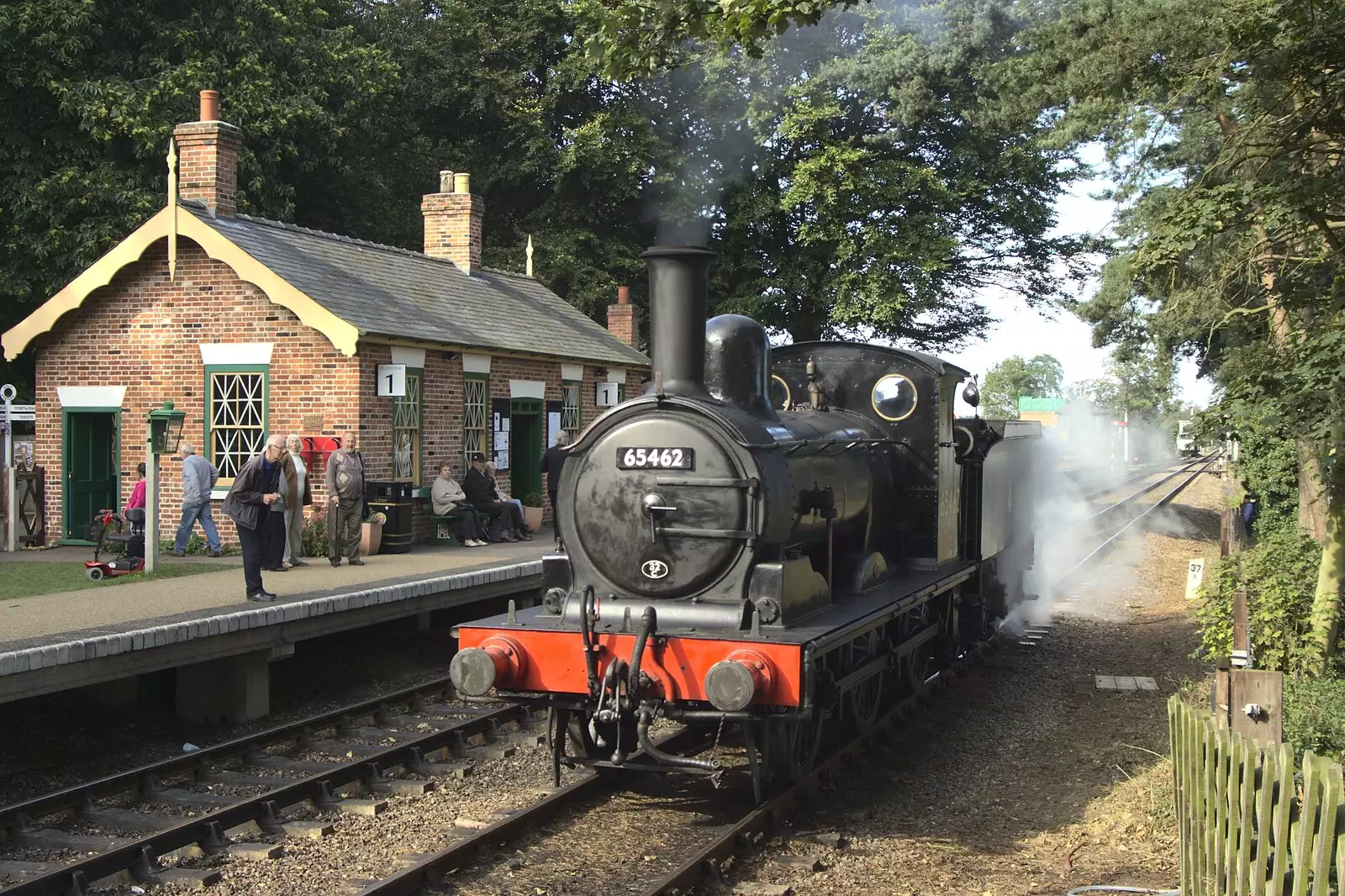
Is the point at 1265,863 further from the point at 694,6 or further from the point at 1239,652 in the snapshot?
the point at 694,6

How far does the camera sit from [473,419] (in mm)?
16891

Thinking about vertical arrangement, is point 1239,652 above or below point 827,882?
above

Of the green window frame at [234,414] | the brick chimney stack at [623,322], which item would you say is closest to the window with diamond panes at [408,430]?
the green window frame at [234,414]

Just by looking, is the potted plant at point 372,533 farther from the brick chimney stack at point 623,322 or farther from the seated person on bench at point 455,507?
the brick chimney stack at point 623,322

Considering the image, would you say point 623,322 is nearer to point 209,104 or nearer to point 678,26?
point 209,104

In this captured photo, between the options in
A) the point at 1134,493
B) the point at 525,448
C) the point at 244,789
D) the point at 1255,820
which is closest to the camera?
the point at 1255,820

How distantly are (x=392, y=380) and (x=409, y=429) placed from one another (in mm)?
896

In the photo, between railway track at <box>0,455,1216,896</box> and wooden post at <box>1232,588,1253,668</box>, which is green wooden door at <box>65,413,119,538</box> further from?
wooden post at <box>1232,588,1253,668</box>

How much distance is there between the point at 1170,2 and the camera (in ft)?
38.1

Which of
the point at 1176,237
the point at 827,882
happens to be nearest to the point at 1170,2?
the point at 1176,237

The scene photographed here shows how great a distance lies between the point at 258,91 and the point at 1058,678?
1772 centimetres

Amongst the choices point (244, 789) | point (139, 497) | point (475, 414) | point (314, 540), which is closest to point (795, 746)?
point (244, 789)

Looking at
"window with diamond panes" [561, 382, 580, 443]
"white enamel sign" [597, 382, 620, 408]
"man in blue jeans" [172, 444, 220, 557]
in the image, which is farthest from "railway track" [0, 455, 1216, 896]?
"white enamel sign" [597, 382, 620, 408]

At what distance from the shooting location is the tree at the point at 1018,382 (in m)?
91.8
